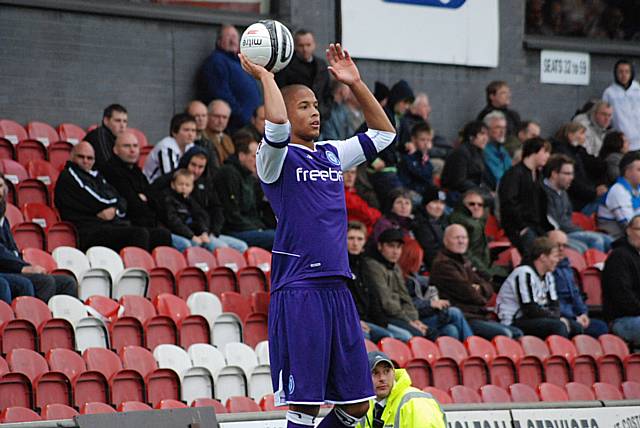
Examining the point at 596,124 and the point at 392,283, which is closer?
the point at 392,283

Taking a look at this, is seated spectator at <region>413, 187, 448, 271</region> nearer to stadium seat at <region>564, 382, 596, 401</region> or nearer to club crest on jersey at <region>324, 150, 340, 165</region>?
stadium seat at <region>564, 382, 596, 401</region>

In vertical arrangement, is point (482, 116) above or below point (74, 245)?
above

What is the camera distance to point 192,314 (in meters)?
10.8

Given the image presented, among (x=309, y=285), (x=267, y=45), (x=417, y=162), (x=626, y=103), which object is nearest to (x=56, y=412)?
(x=309, y=285)

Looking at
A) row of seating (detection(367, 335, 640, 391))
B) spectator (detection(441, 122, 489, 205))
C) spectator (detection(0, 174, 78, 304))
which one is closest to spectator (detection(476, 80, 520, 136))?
spectator (detection(441, 122, 489, 205))

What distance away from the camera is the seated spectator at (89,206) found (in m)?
11.5

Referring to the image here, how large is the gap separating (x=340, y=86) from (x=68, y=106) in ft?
9.27

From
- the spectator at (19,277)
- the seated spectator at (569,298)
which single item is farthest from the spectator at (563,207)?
the spectator at (19,277)

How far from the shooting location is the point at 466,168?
14719 mm

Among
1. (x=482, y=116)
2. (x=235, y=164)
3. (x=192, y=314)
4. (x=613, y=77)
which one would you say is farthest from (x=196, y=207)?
(x=613, y=77)

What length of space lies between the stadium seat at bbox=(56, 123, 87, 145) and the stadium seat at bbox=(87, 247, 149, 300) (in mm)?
2455

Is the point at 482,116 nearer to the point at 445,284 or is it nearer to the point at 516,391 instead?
the point at 445,284

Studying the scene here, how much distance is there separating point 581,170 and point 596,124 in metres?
1.32

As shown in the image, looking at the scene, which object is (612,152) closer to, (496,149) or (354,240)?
(496,149)
